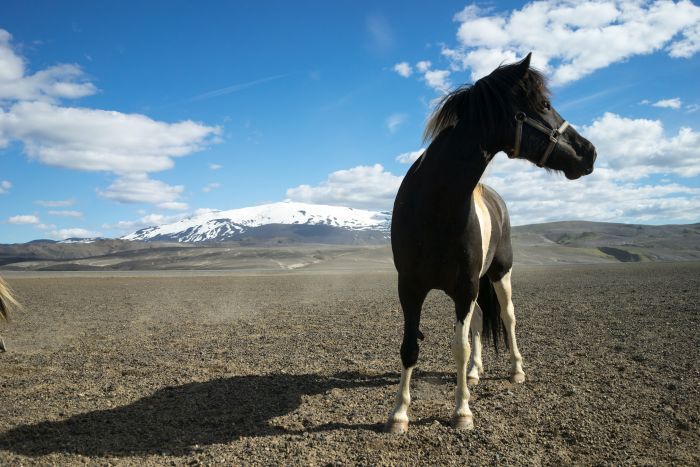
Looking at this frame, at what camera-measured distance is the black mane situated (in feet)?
13.9

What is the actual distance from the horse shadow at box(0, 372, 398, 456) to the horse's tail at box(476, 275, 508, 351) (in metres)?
1.58

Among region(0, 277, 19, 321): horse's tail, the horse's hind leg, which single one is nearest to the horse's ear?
the horse's hind leg

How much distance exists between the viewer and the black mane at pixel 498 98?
13.9 feet

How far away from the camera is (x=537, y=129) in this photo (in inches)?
169

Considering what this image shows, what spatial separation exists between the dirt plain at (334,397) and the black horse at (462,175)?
0.58 m

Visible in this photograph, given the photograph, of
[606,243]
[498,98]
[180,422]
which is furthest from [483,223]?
[606,243]

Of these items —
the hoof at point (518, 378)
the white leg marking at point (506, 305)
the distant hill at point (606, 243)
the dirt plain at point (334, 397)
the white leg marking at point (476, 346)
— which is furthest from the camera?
the distant hill at point (606, 243)

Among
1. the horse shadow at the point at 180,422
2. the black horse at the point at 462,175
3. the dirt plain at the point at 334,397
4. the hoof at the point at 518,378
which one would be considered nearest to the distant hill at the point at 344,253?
the dirt plain at the point at 334,397

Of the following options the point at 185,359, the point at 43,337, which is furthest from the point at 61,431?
the point at 43,337

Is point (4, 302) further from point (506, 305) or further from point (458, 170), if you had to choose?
point (506, 305)

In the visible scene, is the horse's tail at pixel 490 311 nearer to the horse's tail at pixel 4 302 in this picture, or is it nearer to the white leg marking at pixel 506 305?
the white leg marking at pixel 506 305

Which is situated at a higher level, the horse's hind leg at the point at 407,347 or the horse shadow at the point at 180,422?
the horse's hind leg at the point at 407,347

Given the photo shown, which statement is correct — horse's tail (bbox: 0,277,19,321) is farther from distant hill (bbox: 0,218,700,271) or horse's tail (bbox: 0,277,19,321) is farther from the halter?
distant hill (bbox: 0,218,700,271)

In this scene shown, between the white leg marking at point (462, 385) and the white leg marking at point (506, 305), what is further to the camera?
the white leg marking at point (506, 305)
